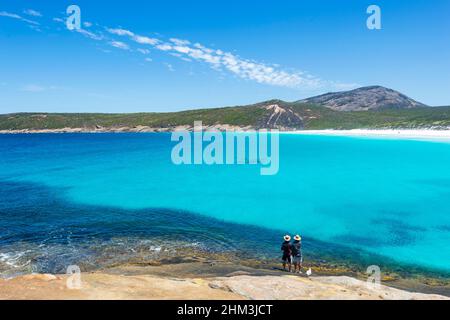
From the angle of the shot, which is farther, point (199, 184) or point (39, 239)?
point (199, 184)

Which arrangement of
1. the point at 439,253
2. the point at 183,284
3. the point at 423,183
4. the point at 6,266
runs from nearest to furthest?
1. the point at 183,284
2. the point at 6,266
3. the point at 439,253
4. the point at 423,183

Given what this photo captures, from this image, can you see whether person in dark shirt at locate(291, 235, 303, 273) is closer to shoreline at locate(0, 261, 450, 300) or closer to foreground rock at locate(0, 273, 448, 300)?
shoreline at locate(0, 261, 450, 300)

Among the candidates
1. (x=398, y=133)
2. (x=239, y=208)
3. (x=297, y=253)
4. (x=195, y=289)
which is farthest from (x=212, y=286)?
(x=398, y=133)

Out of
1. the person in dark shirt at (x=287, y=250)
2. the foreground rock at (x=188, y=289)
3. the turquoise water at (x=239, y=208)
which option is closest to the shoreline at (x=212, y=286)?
the foreground rock at (x=188, y=289)

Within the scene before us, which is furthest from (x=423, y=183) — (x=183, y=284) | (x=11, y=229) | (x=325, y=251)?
(x=11, y=229)

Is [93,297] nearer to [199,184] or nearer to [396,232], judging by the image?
[396,232]

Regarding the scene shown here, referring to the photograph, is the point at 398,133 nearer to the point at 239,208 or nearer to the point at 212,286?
the point at 239,208

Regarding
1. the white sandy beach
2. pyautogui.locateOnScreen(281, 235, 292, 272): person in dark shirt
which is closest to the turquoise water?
pyautogui.locateOnScreen(281, 235, 292, 272): person in dark shirt
